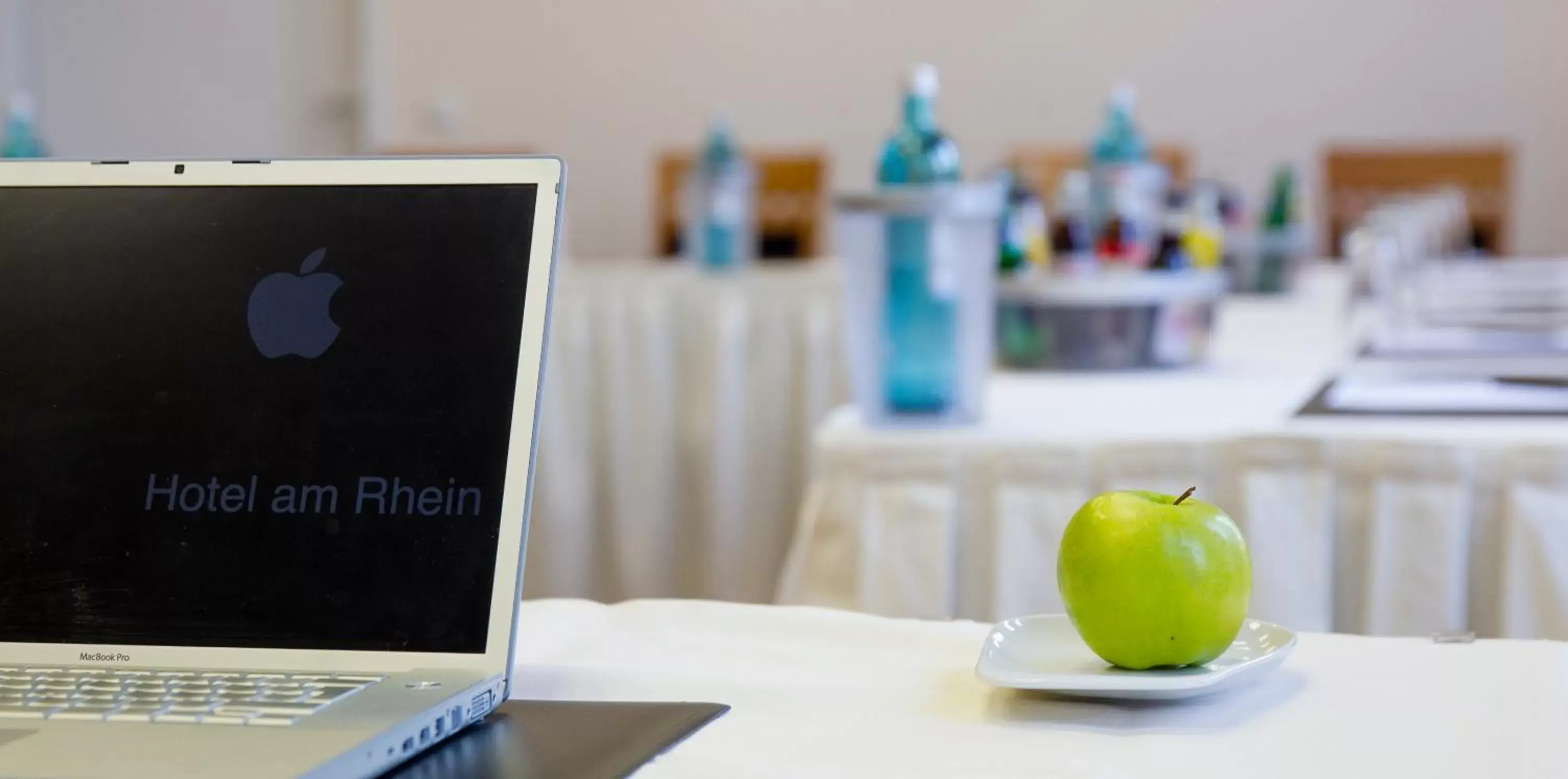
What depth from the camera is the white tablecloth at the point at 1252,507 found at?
1291mm

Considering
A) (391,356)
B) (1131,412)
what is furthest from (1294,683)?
(1131,412)

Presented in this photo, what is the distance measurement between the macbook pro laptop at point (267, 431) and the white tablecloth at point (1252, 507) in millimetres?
748

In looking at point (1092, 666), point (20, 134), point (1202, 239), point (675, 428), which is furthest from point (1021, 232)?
point (20, 134)

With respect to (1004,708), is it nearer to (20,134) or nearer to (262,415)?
(262,415)

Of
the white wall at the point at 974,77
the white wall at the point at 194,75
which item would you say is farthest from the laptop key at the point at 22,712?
the white wall at the point at 194,75

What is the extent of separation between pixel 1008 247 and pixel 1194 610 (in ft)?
4.36

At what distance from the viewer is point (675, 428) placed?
2811 millimetres

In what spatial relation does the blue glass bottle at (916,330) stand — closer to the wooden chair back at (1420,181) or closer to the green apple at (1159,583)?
the green apple at (1159,583)

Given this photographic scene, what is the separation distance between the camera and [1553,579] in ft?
4.12

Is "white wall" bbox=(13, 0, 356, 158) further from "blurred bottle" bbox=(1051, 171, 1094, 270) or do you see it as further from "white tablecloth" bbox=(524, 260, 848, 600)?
"blurred bottle" bbox=(1051, 171, 1094, 270)

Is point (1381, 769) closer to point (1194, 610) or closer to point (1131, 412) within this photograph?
point (1194, 610)

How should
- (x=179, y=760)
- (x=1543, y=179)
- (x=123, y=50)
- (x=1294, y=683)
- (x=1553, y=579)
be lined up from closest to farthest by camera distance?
(x=179, y=760) → (x=1294, y=683) → (x=1553, y=579) → (x=1543, y=179) → (x=123, y=50)

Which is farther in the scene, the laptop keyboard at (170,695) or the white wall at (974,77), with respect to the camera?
the white wall at (974,77)

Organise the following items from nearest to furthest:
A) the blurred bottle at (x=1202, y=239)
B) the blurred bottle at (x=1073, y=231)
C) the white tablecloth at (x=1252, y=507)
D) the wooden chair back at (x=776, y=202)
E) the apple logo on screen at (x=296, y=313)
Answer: the apple logo on screen at (x=296, y=313) < the white tablecloth at (x=1252, y=507) < the blurred bottle at (x=1073, y=231) < the blurred bottle at (x=1202, y=239) < the wooden chair back at (x=776, y=202)
